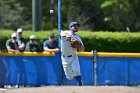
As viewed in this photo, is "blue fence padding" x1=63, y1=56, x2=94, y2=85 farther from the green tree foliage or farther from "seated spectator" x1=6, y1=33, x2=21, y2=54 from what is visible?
the green tree foliage

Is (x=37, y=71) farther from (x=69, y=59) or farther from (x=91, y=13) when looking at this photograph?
(x=91, y=13)

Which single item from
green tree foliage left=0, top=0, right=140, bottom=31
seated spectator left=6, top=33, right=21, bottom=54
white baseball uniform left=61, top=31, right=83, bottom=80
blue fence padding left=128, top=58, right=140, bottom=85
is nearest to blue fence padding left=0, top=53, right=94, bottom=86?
seated spectator left=6, top=33, right=21, bottom=54

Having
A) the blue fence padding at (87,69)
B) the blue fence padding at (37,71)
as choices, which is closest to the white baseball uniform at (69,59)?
the blue fence padding at (37,71)

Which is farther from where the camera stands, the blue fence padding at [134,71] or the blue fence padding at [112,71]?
the blue fence padding at [134,71]

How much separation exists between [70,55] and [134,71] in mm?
3811

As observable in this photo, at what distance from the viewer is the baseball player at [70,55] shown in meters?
13.5

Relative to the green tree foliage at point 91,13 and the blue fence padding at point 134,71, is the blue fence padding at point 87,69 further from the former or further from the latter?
the green tree foliage at point 91,13

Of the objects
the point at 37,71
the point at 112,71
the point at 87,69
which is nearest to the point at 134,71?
the point at 112,71

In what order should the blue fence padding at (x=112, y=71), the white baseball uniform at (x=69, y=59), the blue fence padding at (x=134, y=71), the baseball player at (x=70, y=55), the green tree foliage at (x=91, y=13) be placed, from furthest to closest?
the green tree foliage at (x=91, y=13), the blue fence padding at (x=134, y=71), the blue fence padding at (x=112, y=71), the white baseball uniform at (x=69, y=59), the baseball player at (x=70, y=55)

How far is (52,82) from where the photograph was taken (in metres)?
16.8

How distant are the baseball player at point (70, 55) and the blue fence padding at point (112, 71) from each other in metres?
3.08

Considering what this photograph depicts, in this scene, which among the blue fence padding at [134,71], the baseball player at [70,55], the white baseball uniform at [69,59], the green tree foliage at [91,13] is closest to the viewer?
the baseball player at [70,55]

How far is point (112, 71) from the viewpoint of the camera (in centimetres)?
1708

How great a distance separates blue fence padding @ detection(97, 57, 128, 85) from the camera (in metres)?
17.0
